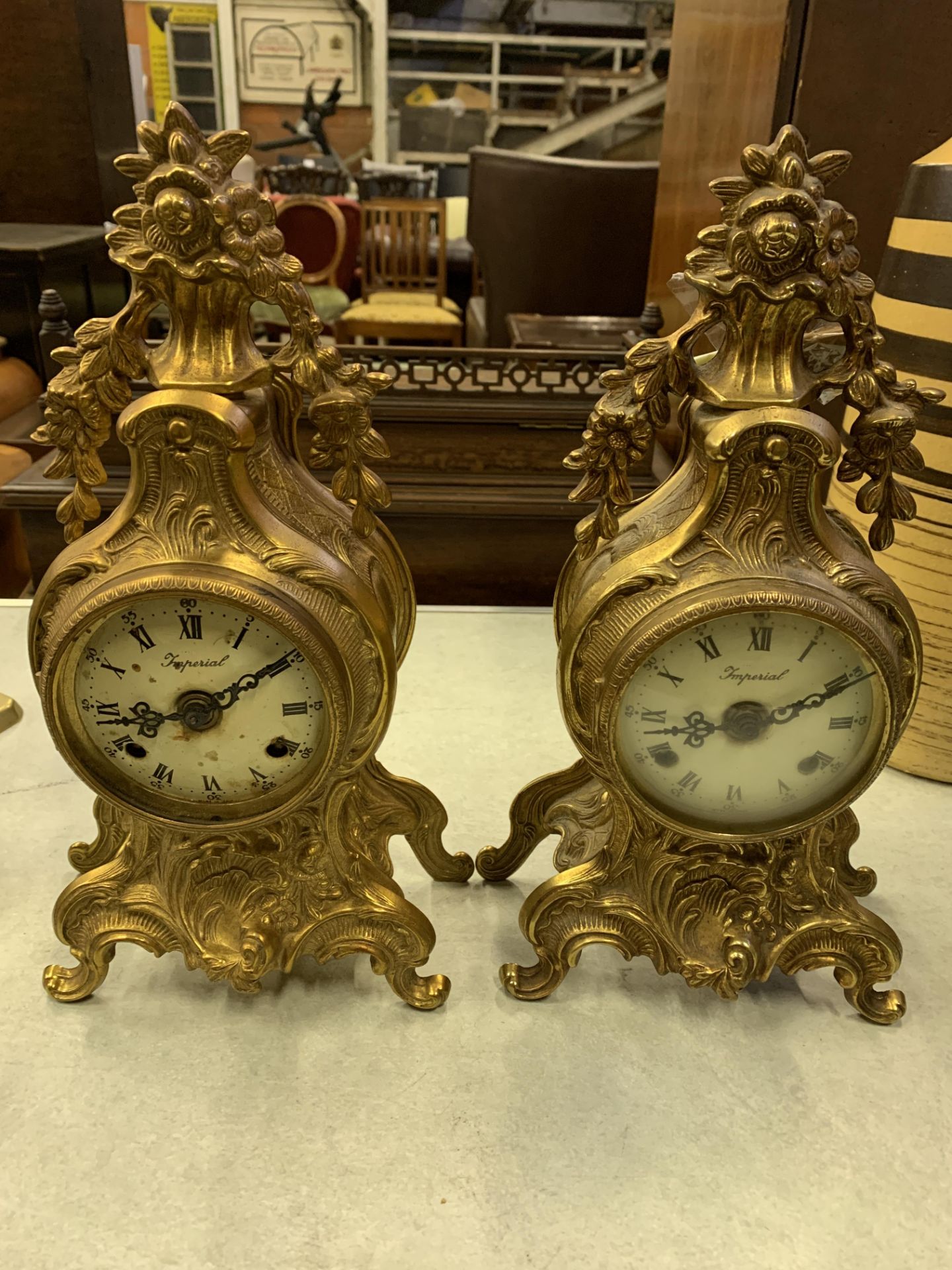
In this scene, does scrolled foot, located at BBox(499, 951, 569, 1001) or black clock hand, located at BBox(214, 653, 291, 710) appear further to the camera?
scrolled foot, located at BBox(499, 951, 569, 1001)

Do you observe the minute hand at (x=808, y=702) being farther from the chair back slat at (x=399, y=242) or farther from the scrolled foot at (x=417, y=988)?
the chair back slat at (x=399, y=242)

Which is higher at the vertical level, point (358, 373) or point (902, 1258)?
point (358, 373)

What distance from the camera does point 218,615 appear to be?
0.89 metres

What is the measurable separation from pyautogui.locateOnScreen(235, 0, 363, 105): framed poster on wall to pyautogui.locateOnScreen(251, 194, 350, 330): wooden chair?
2.19 meters

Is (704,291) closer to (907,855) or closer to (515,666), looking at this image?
(907,855)

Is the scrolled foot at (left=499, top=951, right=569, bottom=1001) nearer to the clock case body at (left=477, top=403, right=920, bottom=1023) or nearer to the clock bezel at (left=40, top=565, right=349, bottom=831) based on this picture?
the clock case body at (left=477, top=403, right=920, bottom=1023)

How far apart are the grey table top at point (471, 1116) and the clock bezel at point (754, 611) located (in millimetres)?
270

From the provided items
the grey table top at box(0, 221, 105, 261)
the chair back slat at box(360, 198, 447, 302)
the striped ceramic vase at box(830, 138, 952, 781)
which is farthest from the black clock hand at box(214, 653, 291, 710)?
the chair back slat at box(360, 198, 447, 302)

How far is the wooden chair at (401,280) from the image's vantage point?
421 centimetres

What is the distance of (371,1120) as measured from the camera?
96cm

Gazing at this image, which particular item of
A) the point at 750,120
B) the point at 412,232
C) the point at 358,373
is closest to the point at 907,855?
the point at 358,373

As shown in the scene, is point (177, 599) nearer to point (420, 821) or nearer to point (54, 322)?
point (420, 821)

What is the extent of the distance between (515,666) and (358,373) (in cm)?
92

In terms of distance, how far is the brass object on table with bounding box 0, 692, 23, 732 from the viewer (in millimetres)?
1548
